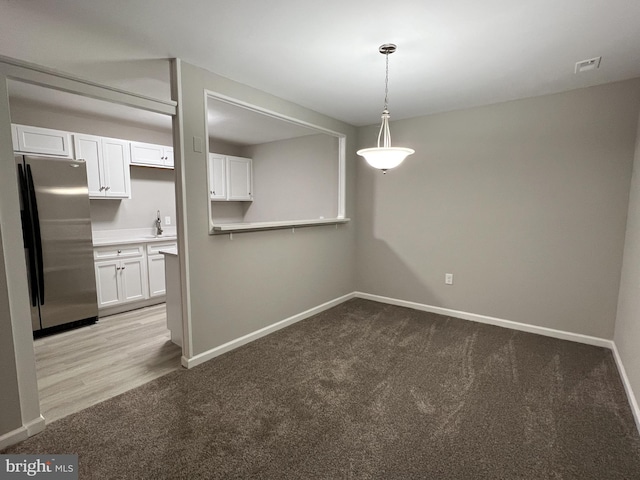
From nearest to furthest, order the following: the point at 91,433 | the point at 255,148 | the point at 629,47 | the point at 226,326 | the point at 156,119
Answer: the point at 91,433 < the point at 629,47 < the point at 226,326 < the point at 156,119 < the point at 255,148

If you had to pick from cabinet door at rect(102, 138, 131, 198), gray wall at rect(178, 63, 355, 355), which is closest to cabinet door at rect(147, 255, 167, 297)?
cabinet door at rect(102, 138, 131, 198)

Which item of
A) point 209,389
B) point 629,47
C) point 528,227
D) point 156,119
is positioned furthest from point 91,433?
point 629,47

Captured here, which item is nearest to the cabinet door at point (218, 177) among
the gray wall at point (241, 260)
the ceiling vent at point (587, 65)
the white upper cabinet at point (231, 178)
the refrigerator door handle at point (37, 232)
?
the white upper cabinet at point (231, 178)

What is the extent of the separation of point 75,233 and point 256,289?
208 cm

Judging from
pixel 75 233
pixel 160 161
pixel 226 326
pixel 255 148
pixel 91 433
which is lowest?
pixel 91 433

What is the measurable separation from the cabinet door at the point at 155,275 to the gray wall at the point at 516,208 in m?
2.98

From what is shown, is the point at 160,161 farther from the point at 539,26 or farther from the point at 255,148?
the point at 539,26

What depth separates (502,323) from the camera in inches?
138

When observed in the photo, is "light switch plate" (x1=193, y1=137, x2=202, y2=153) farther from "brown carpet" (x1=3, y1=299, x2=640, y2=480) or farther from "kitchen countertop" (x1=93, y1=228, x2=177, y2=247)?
"kitchen countertop" (x1=93, y1=228, x2=177, y2=247)

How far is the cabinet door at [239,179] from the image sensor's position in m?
5.39

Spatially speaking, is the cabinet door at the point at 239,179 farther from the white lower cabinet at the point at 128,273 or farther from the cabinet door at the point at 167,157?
the white lower cabinet at the point at 128,273

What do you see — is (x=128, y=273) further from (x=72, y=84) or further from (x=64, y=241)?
(x=72, y=84)

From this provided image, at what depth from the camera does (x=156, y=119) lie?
402 cm

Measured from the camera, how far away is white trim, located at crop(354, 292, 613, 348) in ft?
9.99
